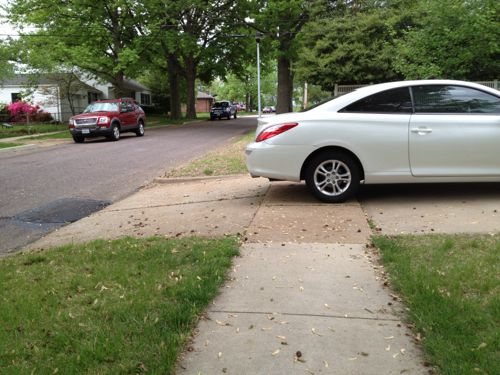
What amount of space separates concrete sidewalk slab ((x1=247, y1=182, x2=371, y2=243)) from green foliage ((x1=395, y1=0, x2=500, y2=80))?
1055 cm

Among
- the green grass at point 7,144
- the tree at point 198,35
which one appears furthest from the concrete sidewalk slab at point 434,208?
the tree at point 198,35

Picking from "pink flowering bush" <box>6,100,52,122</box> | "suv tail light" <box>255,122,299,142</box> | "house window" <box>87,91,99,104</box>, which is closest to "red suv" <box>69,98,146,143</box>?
"pink flowering bush" <box>6,100,52,122</box>

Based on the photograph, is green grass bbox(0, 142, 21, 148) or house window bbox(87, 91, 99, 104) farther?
house window bbox(87, 91, 99, 104)

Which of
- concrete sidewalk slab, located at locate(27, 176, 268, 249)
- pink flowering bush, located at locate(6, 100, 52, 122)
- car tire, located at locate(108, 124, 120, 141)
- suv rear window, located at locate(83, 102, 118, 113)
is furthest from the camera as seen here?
pink flowering bush, located at locate(6, 100, 52, 122)

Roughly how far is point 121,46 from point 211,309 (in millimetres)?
31392

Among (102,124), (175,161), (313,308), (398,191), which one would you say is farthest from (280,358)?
(102,124)

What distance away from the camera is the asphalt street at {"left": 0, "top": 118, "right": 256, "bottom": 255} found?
7.78 meters

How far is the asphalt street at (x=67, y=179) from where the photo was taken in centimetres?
778

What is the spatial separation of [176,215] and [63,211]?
7.77ft

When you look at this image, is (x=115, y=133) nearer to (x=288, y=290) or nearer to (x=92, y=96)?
(x=288, y=290)

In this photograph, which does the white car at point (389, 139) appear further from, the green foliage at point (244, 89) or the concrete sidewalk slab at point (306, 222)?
the green foliage at point (244, 89)

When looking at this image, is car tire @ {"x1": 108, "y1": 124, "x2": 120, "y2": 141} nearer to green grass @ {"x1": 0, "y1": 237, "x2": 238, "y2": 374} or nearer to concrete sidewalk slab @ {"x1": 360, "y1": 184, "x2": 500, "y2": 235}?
concrete sidewalk slab @ {"x1": 360, "y1": 184, "x2": 500, "y2": 235}

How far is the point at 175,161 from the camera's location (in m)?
14.4

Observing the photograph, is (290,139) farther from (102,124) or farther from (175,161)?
(102,124)
